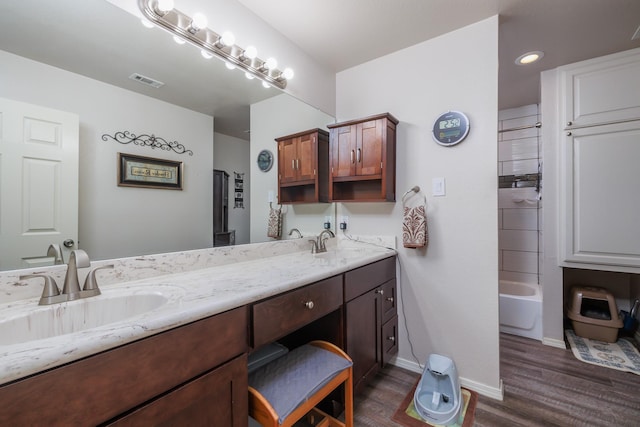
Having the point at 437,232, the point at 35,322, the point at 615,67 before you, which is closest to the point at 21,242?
the point at 35,322

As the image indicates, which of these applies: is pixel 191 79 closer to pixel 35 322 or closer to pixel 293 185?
pixel 293 185

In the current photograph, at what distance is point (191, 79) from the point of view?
1.43m

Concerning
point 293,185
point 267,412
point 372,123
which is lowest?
point 267,412

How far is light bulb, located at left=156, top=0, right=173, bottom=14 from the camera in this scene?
1.22 meters

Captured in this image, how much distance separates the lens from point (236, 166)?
166 centimetres

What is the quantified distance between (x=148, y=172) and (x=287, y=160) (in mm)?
933

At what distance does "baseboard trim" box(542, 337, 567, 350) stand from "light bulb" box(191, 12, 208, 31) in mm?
3349

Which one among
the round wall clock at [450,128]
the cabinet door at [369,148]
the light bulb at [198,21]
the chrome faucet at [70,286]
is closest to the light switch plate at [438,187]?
the round wall clock at [450,128]

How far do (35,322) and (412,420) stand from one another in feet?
5.53

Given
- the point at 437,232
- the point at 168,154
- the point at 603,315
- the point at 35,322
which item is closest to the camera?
the point at 35,322

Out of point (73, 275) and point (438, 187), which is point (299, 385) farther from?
point (438, 187)

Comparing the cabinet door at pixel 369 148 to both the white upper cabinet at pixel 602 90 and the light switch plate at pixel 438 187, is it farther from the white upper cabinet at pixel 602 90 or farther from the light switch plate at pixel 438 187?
the white upper cabinet at pixel 602 90

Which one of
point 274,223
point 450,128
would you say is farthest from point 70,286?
point 450,128

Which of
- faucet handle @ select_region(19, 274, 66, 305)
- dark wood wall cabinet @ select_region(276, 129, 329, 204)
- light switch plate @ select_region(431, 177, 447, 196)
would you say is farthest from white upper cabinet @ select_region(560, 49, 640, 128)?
faucet handle @ select_region(19, 274, 66, 305)
